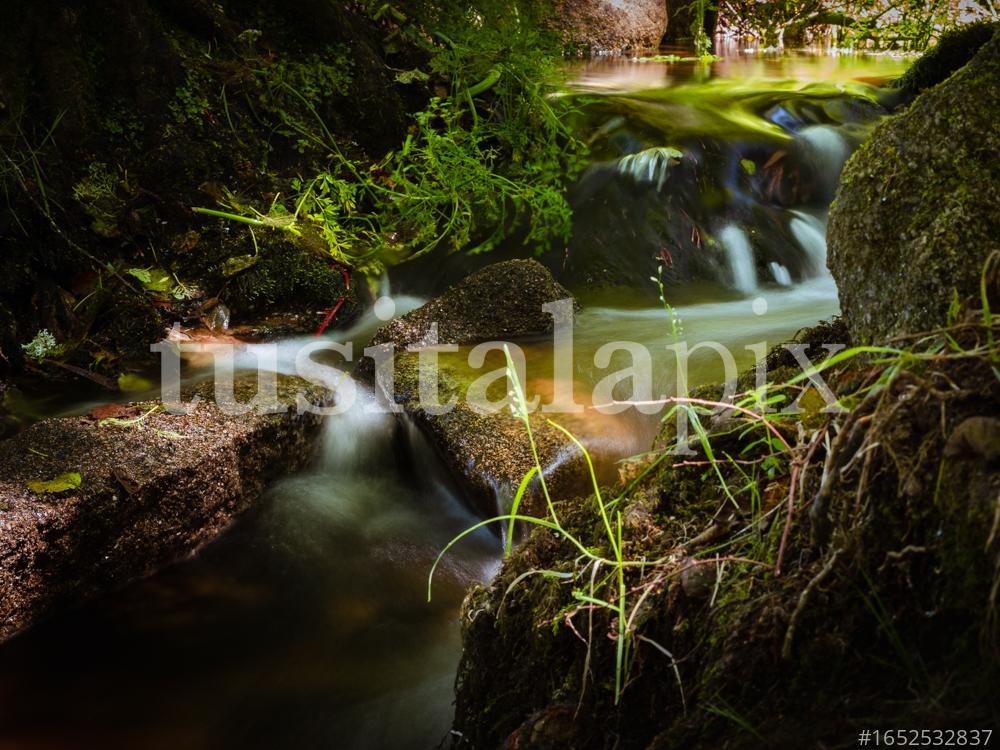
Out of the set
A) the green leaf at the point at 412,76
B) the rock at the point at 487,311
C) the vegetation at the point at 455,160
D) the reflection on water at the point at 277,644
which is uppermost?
the green leaf at the point at 412,76

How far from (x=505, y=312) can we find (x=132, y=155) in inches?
113

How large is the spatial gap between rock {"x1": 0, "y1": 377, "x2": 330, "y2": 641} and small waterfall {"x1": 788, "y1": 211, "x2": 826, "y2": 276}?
13.7 ft

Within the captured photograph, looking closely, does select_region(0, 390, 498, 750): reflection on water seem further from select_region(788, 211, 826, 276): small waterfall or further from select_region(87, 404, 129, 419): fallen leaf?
select_region(788, 211, 826, 276): small waterfall

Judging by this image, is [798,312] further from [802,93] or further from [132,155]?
[132,155]

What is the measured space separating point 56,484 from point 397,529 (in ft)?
4.87

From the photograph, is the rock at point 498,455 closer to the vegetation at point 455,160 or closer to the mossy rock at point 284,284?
the mossy rock at point 284,284

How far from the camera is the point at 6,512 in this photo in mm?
2846

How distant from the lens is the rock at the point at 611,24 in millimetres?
11281

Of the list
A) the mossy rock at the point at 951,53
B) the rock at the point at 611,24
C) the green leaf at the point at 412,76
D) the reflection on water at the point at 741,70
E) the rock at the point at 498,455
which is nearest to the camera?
the rock at the point at 498,455

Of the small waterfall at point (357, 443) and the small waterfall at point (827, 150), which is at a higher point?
the small waterfall at point (827, 150)

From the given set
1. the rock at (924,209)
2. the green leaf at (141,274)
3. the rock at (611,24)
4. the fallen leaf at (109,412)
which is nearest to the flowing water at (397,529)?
the fallen leaf at (109,412)

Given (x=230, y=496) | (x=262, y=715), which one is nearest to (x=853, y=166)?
(x=262, y=715)
